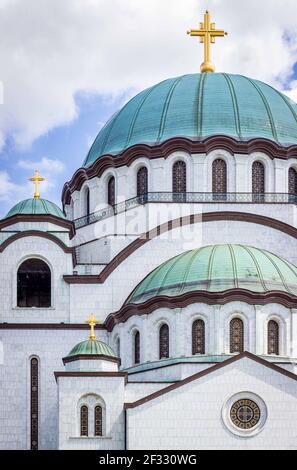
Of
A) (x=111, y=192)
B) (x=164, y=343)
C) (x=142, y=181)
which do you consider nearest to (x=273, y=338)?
(x=164, y=343)

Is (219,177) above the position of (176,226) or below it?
above

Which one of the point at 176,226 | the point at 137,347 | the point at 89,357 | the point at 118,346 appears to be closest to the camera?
the point at 89,357

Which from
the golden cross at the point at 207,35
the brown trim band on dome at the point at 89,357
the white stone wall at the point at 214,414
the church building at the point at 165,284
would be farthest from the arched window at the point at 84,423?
the golden cross at the point at 207,35

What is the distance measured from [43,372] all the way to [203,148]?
1107 centimetres

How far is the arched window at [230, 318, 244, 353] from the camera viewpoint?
186 feet

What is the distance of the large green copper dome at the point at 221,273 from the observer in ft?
189

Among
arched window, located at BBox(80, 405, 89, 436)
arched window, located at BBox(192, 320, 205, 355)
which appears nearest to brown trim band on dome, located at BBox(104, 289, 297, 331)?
arched window, located at BBox(192, 320, 205, 355)

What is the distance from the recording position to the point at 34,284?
2472 inches

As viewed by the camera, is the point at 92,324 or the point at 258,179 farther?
the point at 258,179

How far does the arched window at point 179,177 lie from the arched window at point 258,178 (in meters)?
2.61

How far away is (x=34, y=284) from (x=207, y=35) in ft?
47.2

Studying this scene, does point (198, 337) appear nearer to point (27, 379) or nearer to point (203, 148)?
point (27, 379)

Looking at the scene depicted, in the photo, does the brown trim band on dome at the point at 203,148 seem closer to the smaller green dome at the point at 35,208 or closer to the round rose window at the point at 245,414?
the smaller green dome at the point at 35,208
